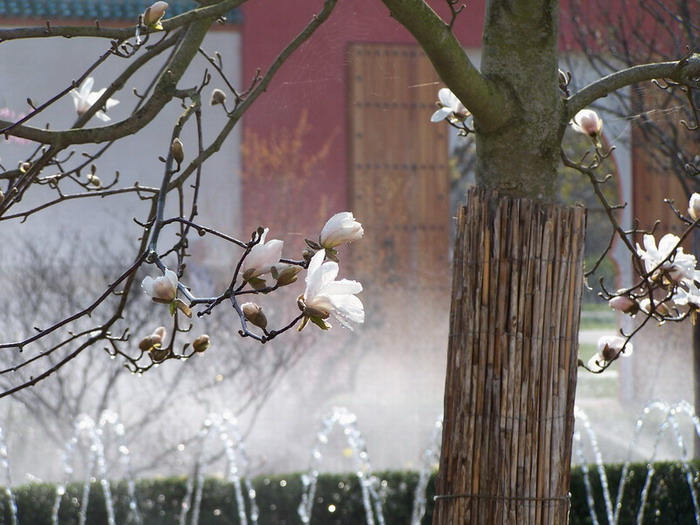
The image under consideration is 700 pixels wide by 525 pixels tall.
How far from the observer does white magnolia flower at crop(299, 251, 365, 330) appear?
0.84 metres

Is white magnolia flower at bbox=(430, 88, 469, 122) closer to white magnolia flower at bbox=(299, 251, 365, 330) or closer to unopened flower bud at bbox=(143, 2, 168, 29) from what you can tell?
unopened flower bud at bbox=(143, 2, 168, 29)

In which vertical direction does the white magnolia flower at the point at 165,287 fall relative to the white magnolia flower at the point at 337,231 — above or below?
below

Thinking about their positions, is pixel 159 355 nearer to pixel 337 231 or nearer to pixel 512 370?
pixel 337 231

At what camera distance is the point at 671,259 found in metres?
1.25

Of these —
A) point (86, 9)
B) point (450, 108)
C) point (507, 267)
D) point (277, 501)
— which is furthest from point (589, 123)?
point (86, 9)

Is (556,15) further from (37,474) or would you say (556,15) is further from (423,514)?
(37,474)

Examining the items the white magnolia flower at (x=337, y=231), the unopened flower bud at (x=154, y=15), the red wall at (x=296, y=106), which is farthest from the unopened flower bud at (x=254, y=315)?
the red wall at (x=296, y=106)

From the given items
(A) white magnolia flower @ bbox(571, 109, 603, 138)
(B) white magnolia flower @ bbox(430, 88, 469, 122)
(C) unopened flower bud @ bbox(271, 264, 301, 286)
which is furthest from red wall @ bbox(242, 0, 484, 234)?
(C) unopened flower bud @ bbox(271, 264, 301, 286)

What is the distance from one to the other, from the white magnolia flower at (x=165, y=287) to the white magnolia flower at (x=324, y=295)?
0.37 ft

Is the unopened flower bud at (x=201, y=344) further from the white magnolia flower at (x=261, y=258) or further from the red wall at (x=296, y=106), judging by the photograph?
the red wall at (x=296, y=106)

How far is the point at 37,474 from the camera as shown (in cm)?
403

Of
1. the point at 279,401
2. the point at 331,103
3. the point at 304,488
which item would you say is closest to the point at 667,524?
the point at 304,488

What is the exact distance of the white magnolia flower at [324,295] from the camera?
2.76 feet

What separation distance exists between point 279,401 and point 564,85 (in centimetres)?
299
